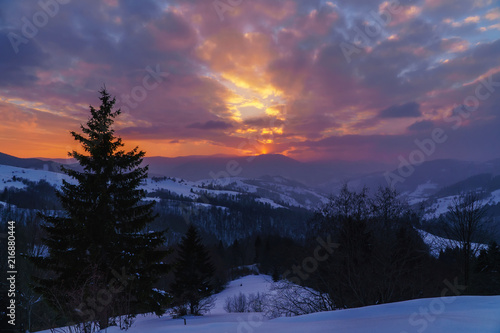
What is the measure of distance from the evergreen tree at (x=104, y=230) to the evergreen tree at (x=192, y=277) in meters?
15.9

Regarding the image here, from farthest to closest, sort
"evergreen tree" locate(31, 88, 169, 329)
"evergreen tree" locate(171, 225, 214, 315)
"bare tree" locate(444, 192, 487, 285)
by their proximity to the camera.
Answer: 1. "evergreen tree" locate(171, 225, 214, 315)
2. "bare tree" locate(444, 192, 487, 285)
3. "evergreen tree" locate(31, 88, 169, 329)

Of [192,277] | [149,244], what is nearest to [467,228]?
[149,244]

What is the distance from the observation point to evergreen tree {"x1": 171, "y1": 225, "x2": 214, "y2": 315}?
31469 millimetres

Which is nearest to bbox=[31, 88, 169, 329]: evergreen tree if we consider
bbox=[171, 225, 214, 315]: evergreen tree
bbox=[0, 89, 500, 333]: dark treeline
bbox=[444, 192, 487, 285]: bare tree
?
bbox=[0, 89, 500, 333]: dark treeline

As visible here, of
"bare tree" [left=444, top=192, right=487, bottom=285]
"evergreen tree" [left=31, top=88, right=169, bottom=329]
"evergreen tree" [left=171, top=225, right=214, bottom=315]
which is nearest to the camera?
"evergreen tree" [left=31, top=88, right=169, bottom=329]

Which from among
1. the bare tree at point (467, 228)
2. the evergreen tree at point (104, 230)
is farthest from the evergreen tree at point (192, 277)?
the bare tree at point (467, 228)

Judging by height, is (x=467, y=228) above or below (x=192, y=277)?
above

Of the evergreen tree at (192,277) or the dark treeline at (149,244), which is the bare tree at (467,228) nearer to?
the dark treeline at (149,244)

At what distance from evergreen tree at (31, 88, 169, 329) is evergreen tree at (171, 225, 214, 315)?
1592 cm

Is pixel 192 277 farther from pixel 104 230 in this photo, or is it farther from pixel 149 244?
pixel 104 230

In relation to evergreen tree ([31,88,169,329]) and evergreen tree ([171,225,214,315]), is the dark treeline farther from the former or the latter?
evergreen tree ([171,225,214,315])

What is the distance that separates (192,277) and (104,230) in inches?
824

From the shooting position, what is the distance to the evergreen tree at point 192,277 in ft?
103

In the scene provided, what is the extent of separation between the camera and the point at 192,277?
3406 centimetres
